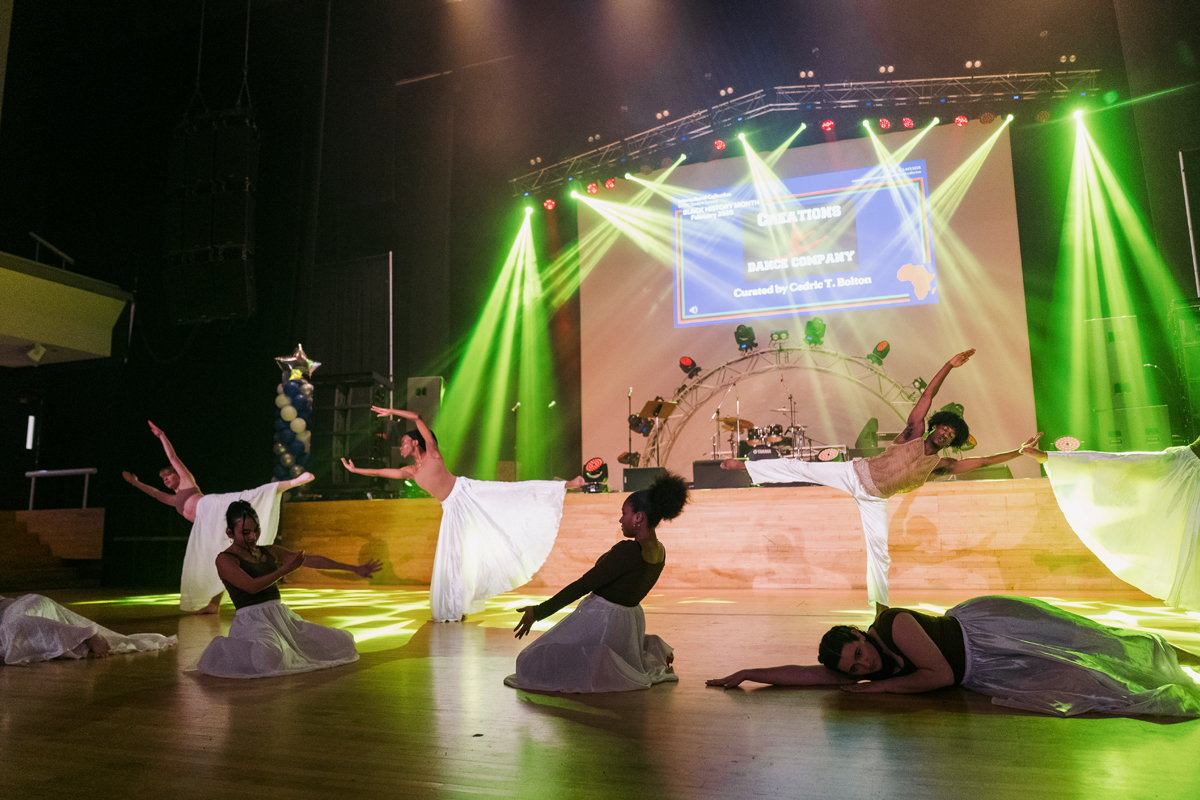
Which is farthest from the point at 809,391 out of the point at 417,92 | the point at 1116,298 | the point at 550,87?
the point at 417,92

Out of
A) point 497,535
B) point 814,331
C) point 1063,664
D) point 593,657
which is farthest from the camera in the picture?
point 814,331

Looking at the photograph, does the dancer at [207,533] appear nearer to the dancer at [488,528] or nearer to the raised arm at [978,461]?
the dancer at [488,528]

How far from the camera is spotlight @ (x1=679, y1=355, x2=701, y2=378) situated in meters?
10.6

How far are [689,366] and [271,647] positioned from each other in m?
7.82

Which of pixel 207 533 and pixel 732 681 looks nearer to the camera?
pixel 732 681

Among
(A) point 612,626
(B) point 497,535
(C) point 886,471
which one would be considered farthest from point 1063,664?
(B) point 497,535

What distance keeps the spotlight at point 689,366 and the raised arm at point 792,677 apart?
785 centimetres

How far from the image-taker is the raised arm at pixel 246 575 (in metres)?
3.67

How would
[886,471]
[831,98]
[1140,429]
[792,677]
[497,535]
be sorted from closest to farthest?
[792,677], [886,471], [497,535], [1140,429], [831,98]

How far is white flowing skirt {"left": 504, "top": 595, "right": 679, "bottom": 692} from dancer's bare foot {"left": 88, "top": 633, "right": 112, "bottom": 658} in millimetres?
2555

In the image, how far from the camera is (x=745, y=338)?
404 inches

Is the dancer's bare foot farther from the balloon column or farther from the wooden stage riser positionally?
the balloon column

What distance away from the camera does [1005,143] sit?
989 centimetres

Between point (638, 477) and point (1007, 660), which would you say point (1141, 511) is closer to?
point (1007, 660)
